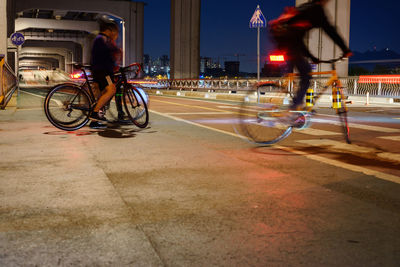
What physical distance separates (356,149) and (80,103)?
4.63m

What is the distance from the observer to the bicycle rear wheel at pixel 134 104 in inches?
352

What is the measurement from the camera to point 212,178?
5.01 meters

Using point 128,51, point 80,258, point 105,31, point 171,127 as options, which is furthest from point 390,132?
point 128,51

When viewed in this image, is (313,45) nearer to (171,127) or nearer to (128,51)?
(171,127)

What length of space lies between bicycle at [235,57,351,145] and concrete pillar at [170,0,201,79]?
5314 centimetres

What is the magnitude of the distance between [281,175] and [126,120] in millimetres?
4692

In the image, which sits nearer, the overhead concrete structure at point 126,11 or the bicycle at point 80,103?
the bicycle at point 80,103

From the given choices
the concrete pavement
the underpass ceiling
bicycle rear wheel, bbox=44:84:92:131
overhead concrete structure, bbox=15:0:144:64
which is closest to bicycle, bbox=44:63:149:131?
bicycle rear wheel, bbox=44:84:92:131

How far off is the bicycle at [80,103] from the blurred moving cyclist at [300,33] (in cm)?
300

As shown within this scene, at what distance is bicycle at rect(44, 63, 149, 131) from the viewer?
854 cm

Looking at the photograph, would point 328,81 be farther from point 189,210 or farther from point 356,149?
point 189,210

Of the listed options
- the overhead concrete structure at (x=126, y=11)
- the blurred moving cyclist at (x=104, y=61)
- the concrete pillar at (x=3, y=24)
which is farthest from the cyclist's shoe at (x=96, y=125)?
the overhead concrete structure at (x=126, y=11)

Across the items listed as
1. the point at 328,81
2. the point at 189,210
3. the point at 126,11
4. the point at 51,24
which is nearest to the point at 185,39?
the point at 126,11

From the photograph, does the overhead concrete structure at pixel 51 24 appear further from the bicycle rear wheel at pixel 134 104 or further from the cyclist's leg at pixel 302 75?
the cyclist's leg at pixel 302 75
